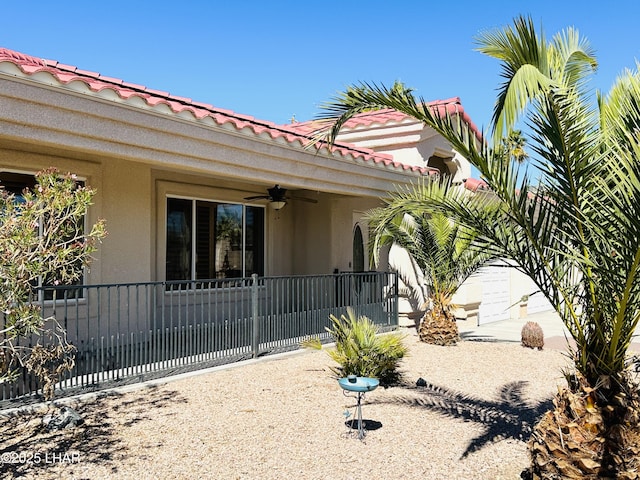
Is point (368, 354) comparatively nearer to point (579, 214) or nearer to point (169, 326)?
point (169, 326)

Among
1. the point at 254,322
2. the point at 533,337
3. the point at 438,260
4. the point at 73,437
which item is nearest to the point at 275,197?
the point at 254,322

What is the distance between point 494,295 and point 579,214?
12.3 metres

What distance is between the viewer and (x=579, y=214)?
4473 mm

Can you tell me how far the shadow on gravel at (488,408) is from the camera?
227 inches

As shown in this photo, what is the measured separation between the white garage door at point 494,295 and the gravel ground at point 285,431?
719 centimetres

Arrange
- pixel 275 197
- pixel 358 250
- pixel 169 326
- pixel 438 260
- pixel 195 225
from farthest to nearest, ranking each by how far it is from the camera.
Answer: pixel 358 250 → pixel 275 197 → pixel 438 260 → pixel 195 225 → pixel 169 326

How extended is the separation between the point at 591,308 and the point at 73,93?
5978mm

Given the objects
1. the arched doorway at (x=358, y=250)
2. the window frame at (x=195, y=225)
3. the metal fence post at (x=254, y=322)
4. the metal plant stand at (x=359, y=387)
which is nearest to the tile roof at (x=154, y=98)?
the window frame at (x=195, y=225)

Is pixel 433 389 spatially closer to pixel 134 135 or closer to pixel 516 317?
pixel 134 135

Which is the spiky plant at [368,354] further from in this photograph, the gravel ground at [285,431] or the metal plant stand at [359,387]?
the metal plant stand at [359,387]

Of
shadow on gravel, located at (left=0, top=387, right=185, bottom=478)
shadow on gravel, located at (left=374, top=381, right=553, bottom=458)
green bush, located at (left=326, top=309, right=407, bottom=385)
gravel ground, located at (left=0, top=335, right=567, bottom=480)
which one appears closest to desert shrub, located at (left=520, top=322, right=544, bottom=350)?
gravel ground, located at (left=0, top=335, right=567, bottom=480)

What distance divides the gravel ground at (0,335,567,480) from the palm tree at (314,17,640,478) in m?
0.85

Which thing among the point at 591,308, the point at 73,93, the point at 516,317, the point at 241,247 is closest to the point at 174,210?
the point at 241,247

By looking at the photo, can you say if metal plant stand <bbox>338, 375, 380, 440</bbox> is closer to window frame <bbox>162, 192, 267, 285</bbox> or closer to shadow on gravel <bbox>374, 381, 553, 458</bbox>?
shadow on gravel <bbox>374, 381, 553, 458</bbox>
